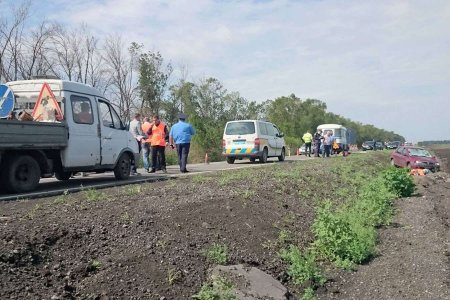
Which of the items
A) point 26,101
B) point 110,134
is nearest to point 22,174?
point 26,101

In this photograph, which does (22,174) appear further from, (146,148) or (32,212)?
(146,148)

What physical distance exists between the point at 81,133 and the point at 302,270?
6.40m

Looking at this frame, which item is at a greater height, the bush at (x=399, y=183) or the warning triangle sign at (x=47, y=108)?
the warning triangle sign at (x=47, y=108)

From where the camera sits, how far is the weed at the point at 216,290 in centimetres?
506

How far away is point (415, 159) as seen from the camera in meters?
26.6

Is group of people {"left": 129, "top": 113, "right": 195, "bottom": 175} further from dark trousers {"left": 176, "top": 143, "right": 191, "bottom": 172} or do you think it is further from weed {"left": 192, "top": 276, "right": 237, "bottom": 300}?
weed {"left": 192, "top": 276, "right": 237, "bottom": 300}

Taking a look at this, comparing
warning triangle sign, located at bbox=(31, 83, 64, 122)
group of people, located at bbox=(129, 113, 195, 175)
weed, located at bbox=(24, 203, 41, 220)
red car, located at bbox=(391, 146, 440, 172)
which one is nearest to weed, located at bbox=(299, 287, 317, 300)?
weed, located at bbox=(24, 203, 41, 220)

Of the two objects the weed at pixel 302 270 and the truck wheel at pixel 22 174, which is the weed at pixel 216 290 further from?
the truck wheel at pixel 22 174

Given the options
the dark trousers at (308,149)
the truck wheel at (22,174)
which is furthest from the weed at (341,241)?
the dark trousers at (308,149)

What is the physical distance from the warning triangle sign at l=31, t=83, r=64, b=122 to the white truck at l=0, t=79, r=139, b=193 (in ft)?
0.36

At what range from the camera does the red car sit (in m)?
26.4

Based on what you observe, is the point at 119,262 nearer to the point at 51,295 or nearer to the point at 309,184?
the point at 51,295

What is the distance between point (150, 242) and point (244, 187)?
14.9 feet

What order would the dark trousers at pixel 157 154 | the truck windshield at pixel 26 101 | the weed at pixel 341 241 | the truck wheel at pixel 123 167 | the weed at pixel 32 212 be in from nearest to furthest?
1. the weed at pixel 32 212
2. the weed at pixel 341 241
3. the truck windshield at pixel 26 101
4. the truck wheel at pixel 123 167
5. the dark trousers at pixel 157 154
